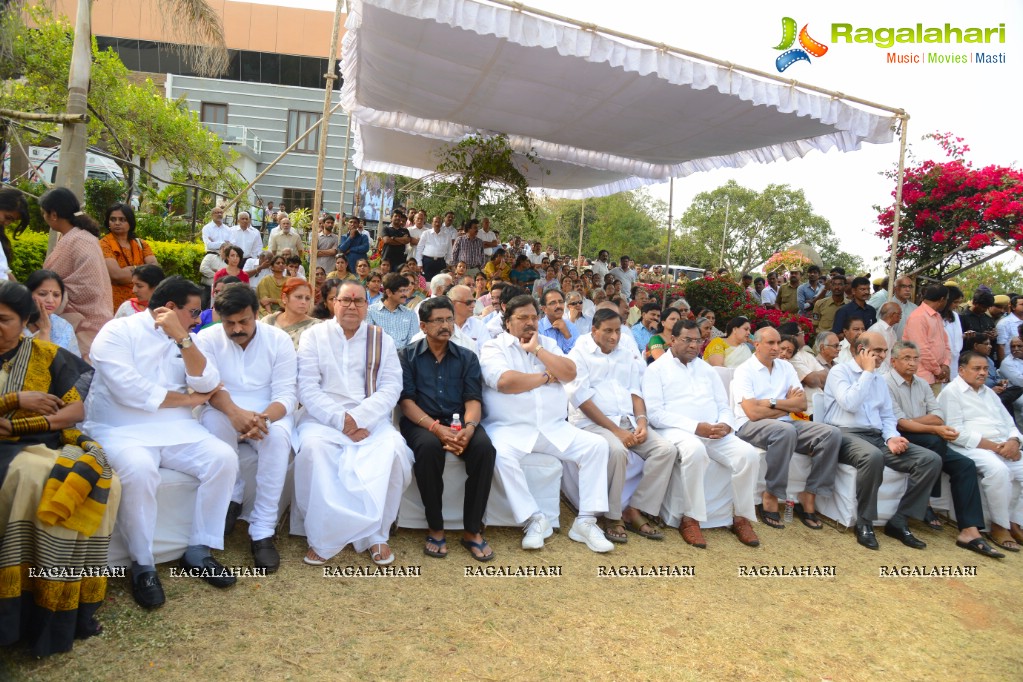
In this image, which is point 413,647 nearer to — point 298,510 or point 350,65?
point 298,510

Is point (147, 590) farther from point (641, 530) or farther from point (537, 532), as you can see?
point (641, 530)

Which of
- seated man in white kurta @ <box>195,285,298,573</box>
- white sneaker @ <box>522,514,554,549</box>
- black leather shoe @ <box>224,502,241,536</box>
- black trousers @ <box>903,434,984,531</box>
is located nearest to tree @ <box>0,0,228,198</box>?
seated man in white kurta @ <box>195,285,298,573</box>

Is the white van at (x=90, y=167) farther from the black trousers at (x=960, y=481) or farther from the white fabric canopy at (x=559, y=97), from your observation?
the black trousers at (x=960, y=481)

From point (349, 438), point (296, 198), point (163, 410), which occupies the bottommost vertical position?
point (349, 438)

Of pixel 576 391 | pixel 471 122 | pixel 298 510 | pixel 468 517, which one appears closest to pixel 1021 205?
pixel 471 122

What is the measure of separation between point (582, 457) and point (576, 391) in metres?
0.52

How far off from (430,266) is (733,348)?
5.47 meters

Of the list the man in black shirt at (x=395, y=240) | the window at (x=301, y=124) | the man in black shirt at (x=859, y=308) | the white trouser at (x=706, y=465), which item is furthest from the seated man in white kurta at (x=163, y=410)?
the window at (x=301, y=124)

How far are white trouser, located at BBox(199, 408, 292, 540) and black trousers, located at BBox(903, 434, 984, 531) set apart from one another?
15.5ft

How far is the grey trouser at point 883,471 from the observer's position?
5.12 meters

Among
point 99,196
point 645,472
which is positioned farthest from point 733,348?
point 99,196

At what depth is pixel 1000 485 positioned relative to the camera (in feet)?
17.7

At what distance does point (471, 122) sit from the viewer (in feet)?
31.0

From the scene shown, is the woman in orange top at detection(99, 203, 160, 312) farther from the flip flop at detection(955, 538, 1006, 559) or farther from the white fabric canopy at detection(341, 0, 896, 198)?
the flip flop at detection(955, 538, 1006, 559)
